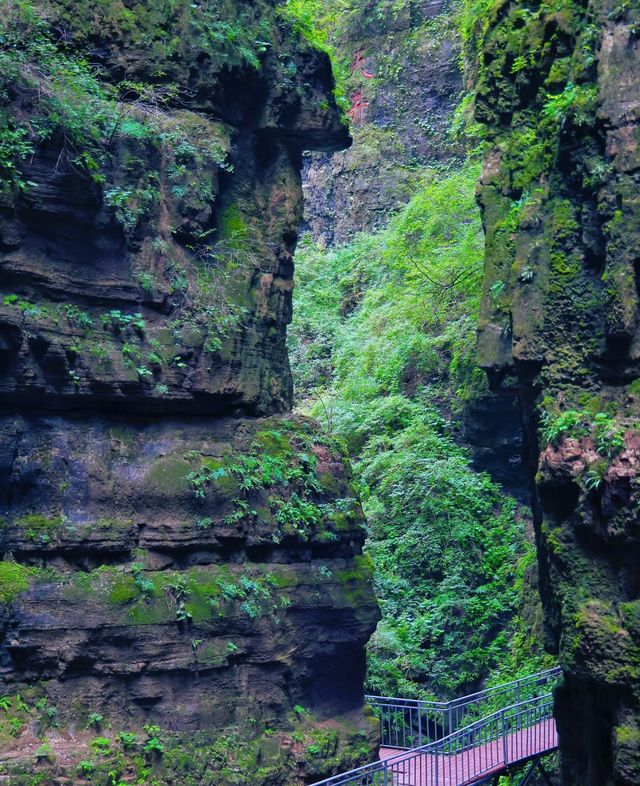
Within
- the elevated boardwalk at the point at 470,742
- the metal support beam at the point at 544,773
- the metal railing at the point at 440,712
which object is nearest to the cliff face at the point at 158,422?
the elevated boardwalk at the point at 470,742

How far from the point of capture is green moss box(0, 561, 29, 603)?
11.5 m

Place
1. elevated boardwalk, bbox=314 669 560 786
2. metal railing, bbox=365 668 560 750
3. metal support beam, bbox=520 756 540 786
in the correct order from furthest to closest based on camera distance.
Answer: metal railing, bbox=365 668 560 750
metal support beam, bbox=520 756 540 786
elevated boardwalk, bbox=314 669 560 786

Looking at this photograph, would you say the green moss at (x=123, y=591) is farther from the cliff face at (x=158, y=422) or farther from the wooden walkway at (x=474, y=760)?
the wooden walkway at (x=474, y=760)

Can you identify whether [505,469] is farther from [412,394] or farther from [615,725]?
[615,725]

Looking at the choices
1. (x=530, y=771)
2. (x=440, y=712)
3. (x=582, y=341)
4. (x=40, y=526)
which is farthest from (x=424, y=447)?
(x=40, y=526)

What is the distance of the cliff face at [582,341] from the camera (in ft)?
35.9

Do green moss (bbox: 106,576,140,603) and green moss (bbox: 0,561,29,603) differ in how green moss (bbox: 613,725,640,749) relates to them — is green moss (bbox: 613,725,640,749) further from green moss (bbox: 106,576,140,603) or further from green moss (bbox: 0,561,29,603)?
green moss (bbox: 0,561,29,603)

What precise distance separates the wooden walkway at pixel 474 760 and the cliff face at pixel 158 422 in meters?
1.12

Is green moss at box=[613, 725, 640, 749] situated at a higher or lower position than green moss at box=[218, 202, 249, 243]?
lower

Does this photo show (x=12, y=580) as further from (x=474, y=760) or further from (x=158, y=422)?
(x=474, y=760)

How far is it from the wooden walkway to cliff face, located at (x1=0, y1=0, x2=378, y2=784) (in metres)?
1.12

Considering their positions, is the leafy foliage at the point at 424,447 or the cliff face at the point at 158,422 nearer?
the cliff face at the point at 158,422

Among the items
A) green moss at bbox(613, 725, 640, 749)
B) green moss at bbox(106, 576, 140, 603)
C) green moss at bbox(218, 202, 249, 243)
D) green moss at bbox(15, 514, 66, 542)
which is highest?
green moss at bbox(218, 202, 249, 243)

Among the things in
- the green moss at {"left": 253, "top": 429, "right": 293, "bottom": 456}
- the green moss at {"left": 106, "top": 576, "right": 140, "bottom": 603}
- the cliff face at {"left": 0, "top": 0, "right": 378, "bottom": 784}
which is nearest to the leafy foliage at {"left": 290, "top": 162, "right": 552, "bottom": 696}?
the cliff face at {"left": 0, "top": 0, "right": 378, "bottom": 784}
